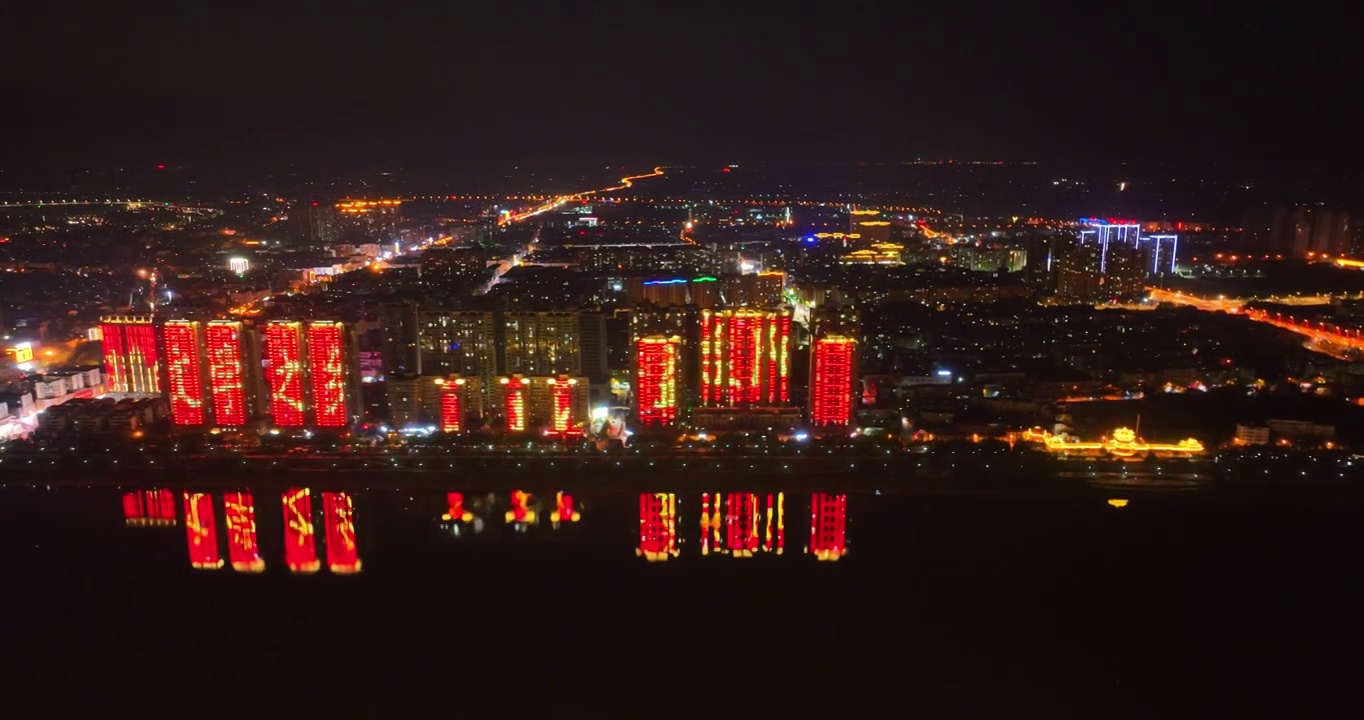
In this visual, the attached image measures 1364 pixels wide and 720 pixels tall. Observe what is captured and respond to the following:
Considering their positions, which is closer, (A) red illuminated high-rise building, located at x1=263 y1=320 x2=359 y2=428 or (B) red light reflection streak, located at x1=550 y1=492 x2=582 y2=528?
(B) red light reflection streak, located at x1=550 y1=492 x2=582 y2=528

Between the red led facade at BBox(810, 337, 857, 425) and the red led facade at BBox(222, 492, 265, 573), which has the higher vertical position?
the red led facade at BBox(810, 337, 857, 425)

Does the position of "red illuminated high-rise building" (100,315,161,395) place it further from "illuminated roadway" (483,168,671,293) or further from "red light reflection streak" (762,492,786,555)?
"red light reflection streak" (762,492,786,555)

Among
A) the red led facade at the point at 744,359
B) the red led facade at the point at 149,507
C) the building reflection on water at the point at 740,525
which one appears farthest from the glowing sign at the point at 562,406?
the red led facade at the point at 149,507

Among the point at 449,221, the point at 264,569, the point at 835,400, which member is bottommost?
the point at 264,569

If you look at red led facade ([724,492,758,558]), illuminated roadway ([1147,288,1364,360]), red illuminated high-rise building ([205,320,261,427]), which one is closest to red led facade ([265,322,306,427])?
red illuminated high-rise building ([205,320,261,427])

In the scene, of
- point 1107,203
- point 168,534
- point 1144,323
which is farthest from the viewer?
point 1107,203

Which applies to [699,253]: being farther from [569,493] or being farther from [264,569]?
[264,569]

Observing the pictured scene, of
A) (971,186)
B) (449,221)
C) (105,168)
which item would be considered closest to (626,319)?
(105,168)
